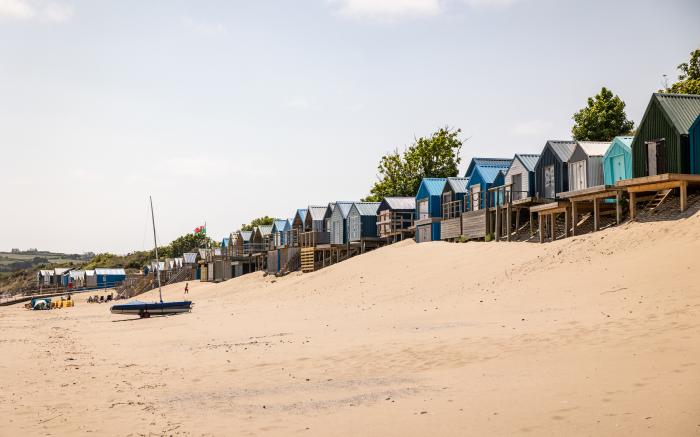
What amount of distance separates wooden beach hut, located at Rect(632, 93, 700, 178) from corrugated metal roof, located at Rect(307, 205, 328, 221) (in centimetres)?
3868

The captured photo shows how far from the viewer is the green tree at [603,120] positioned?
169 ft

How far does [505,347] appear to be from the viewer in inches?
529

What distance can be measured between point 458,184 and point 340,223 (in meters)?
16.0

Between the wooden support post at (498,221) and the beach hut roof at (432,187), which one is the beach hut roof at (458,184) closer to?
the beach hut roof at (432,187)

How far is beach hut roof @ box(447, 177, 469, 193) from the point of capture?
149 feet

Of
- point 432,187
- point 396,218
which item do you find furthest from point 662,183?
point 396,218

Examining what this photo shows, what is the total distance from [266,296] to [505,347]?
2971cm

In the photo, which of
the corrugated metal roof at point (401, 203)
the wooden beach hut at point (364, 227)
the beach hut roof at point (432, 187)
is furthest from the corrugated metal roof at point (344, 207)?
the beach hut roof at point (432, 187)

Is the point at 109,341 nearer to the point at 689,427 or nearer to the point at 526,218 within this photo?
the point at 689,427

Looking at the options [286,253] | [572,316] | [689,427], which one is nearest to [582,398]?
[689,427]

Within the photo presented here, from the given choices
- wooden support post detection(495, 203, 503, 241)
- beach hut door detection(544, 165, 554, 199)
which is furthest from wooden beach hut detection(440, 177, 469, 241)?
beach hut door detection(544, 165, 554, 199)

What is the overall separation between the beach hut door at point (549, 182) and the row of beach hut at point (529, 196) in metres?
0.06

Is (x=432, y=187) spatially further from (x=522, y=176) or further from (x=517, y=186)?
(x=522, y=176)

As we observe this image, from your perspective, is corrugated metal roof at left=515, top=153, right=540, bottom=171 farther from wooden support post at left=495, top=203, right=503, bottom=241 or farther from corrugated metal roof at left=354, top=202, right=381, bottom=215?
corrugated metal roof at left=354, top=202, right=381, bottom=215
